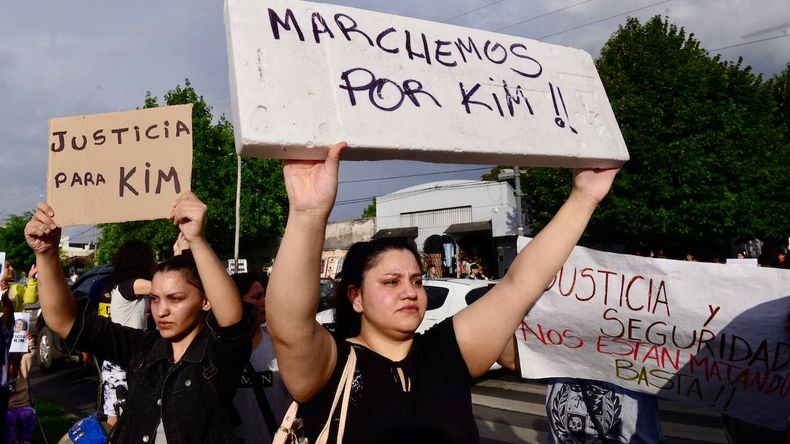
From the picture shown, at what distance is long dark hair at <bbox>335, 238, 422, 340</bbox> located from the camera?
2.09 m

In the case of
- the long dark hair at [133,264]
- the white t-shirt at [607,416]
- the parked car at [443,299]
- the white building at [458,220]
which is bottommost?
the white t-shirt at [607,416]

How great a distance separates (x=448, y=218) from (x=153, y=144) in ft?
97.9

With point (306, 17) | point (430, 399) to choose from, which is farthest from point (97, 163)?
point (430, 399)

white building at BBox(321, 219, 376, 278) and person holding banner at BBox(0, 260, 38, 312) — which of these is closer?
person holding banner at BBox(0, 260, 38, 312)

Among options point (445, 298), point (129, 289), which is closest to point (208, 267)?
point (129, 289)

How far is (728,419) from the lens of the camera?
3121 millimetres

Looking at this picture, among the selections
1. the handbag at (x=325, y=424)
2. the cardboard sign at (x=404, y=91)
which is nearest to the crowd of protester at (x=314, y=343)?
the handbag at (x=325, y=424)

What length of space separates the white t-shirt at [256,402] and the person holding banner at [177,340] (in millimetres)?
Result: 327

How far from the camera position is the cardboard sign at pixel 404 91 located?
5.07 ft

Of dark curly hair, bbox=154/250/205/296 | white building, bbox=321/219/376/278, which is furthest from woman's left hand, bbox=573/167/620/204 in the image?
white building, bbox=321/219/376/278

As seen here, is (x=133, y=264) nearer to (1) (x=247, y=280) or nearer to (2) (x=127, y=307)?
(2) (x=127, y=307)

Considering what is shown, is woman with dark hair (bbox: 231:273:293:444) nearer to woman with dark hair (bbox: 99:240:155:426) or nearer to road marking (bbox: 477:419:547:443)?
woman with dark hair (bbox: 99:240:155:426)

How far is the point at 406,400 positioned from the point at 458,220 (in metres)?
30.3

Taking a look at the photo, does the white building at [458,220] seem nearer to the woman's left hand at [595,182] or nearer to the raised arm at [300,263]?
the woman's left hand at [595,182]
